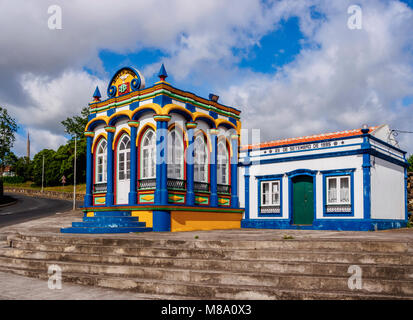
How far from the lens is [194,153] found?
15.8 m

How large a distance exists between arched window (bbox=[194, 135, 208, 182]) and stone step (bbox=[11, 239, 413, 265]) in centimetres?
718

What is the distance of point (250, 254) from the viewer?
755 centimetres

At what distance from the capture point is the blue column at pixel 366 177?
14.0 m

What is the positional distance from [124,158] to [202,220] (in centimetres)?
385

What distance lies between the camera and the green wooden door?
15539 millimetres

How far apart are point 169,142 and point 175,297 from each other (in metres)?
8.85

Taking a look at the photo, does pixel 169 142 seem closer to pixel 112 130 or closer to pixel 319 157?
pixel 112 130

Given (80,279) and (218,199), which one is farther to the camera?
(218,199)

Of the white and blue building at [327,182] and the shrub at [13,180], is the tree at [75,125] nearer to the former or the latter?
the shrub at [13,180]

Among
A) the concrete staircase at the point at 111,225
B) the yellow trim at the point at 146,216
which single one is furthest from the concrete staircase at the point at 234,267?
the yellow trim at the point at 146,216

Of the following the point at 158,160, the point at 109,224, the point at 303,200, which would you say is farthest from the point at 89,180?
the point at 303,200

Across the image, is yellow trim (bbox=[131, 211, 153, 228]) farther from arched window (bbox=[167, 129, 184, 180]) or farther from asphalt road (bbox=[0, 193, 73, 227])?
asphalt road (bbox=[0, 193, 73, 227])

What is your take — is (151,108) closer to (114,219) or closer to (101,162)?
(101,162)
